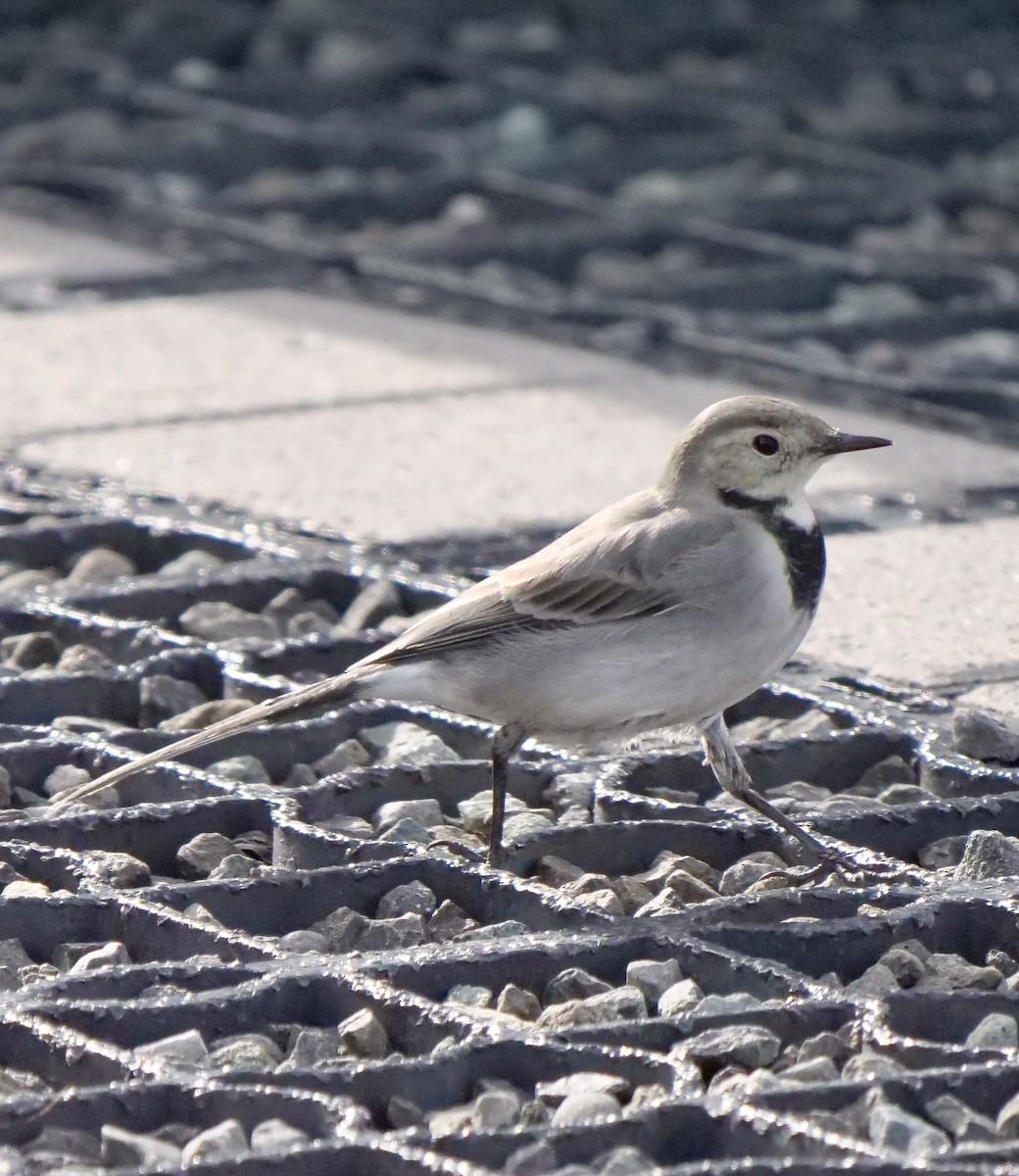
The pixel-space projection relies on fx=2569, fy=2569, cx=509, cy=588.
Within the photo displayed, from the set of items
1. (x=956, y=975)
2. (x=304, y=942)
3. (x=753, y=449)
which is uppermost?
(x=753, y=449)

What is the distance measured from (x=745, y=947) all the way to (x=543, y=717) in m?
0.59

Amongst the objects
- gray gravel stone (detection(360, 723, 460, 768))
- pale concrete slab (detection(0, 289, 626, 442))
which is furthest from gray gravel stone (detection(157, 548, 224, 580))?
pale concrete slab (detection(0, 289, 626, 442))

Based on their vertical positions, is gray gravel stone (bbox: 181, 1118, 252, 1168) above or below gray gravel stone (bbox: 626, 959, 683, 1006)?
above

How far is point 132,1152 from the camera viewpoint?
113 inches

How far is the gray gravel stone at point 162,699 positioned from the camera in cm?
462

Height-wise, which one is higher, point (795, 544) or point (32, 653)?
point (795, 544)

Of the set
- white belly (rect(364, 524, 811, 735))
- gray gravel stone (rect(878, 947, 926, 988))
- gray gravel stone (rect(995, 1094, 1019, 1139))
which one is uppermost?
white belly (rect(364, 524, 811, 735))

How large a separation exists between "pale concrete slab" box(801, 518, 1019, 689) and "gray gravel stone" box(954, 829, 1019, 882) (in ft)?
3.10

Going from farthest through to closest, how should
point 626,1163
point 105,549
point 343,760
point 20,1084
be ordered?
1. point 105,549
2. point 343,760
3. point 20,1084
4. point 626,1163

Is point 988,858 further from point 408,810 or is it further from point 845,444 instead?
point 408,810

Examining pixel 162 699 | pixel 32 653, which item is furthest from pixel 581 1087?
pixel 32 653

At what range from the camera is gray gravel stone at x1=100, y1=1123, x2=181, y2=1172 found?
2869 millimetres

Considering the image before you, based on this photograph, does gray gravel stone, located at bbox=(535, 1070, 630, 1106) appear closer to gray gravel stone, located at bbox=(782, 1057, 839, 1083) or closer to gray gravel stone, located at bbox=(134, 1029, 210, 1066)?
gray gravel stone, located at bbox=(782, 1057, 839, 1083)

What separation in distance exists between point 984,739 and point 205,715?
135 centimetres
